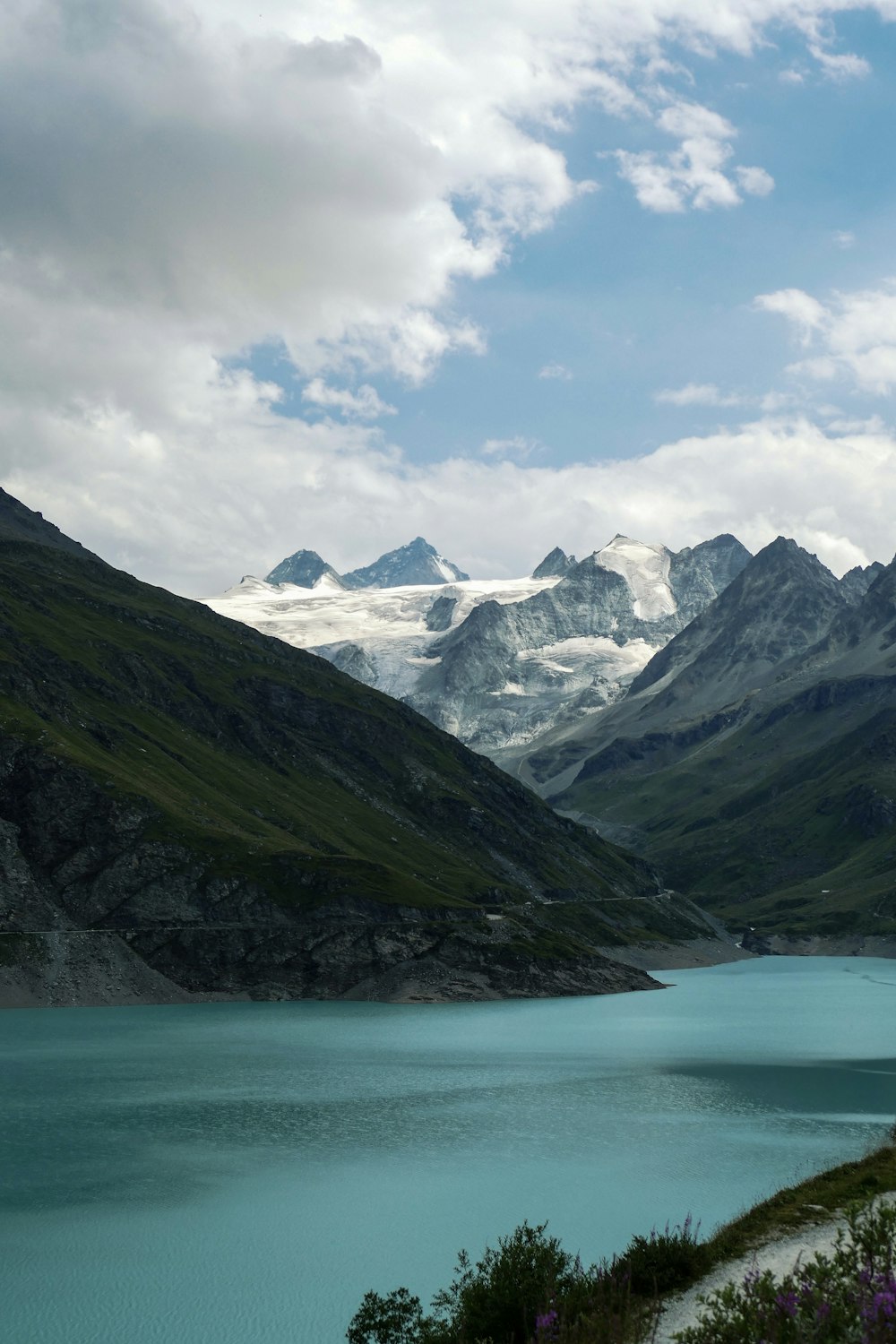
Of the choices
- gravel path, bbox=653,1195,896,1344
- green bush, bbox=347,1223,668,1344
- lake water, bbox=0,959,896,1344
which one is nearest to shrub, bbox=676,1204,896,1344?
green bush, bbox=347,1223,668,1344

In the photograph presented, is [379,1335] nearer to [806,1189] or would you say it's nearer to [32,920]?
[806,1189]

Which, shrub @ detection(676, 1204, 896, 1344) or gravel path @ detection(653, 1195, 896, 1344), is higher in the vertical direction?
shrub @ detection(676, 1204, 896, 1344)

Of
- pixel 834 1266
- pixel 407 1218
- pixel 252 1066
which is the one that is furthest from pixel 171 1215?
pixel 252 1066

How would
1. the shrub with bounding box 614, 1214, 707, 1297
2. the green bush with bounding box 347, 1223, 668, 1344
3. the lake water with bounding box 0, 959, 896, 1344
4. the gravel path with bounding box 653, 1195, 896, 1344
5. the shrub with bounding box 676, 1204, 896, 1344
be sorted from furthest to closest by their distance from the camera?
the lake water with bounding box 0, 959, 896, 1344 < the shrub with bounding box 614, 1214, 707, 1297 < the gravel path with bounding box 653, 1195, 896, 1344 < the green bush with bounding box 347, 1223, 668, 1344 < the shrub with bounding box 676, 1204, 896, 1344

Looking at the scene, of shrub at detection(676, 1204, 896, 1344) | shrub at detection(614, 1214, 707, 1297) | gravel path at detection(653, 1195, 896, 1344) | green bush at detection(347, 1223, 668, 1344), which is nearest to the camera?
shrub at detection(676, 1204, 896, 1344)

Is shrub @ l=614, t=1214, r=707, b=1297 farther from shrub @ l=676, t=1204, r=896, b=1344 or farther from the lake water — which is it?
the lake water

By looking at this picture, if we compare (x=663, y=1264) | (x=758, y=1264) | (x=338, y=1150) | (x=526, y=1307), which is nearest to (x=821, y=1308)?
(x=526, y=1307)

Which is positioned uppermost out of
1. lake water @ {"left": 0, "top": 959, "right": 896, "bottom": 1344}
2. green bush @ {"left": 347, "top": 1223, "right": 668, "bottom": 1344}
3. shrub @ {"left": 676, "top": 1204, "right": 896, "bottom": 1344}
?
shrub @ {"left": 676, "top": 1204, "right": 896, "bottom": 1344}

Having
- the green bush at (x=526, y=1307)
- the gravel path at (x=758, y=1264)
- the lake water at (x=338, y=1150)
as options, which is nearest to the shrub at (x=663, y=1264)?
the green bush at (x=526, y=1307)
